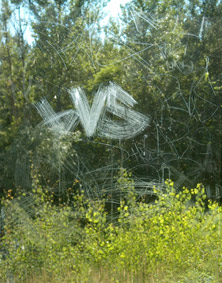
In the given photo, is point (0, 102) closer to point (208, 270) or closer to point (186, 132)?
point (186, 132)

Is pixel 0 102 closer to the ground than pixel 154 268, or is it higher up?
higher up

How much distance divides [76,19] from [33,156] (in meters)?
2.24

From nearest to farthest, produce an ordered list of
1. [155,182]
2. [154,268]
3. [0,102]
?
[154,268]
[155,182]
[0,102]

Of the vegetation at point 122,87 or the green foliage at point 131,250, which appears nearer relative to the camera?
the green foliage at point 131,250

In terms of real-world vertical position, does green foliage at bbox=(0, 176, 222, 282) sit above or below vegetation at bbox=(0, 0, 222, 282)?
below

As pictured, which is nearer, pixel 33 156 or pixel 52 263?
pixel 52 263

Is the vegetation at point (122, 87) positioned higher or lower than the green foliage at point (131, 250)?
higher

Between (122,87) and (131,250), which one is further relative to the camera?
(122,87)

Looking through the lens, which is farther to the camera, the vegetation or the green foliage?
the vegetation

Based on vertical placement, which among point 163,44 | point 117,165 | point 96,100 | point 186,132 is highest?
point 163,44

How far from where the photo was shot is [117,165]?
7605 millimetres

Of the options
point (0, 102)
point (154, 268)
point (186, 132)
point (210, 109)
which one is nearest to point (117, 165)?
point (186, 132)

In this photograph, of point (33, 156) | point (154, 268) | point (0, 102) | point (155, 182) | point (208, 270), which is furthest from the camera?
point (0, 102)

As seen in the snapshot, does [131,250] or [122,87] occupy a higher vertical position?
[122,87]
